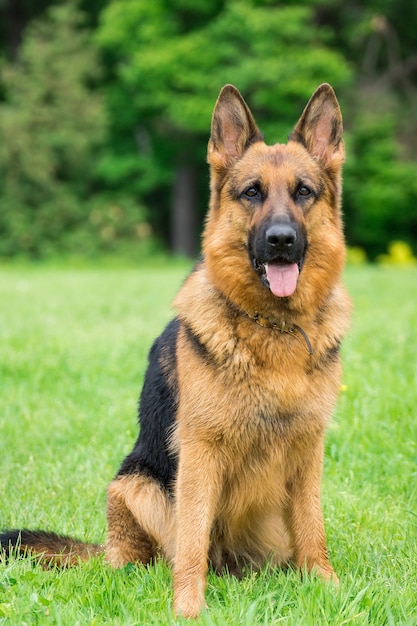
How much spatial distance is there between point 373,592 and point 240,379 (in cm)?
102

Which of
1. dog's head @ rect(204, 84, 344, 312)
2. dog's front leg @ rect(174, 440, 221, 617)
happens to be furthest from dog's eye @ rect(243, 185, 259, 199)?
dog's front leg @ rect(174, 440, 221, 617)

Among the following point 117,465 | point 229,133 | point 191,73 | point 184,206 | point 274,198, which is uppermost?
point 191,73

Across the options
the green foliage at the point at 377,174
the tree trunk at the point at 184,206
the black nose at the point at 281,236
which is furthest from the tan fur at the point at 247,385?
the tree trunk at the point at 184,206

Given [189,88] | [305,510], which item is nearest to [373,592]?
[305,510]

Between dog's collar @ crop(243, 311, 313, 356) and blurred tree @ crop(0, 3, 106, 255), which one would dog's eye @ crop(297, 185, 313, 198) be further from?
blurred tree @ crop(0, 3, 106, 255)

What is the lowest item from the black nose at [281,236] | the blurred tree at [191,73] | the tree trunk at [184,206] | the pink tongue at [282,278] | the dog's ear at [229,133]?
the tree trunk at [184,206]

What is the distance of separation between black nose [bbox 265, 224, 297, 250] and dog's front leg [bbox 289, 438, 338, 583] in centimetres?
93

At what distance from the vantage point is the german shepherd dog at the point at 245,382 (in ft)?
10.7

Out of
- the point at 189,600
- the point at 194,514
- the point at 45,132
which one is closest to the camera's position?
the point at 189,600

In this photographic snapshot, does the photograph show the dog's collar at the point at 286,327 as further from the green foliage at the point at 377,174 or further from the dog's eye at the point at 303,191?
the green foliage at the point at 377,174

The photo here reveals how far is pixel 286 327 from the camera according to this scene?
342 centimetres

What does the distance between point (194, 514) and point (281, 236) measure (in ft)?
4.02

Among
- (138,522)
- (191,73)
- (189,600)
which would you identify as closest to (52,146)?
(191,73)

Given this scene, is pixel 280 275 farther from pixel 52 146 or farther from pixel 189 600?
pixel 52 146
